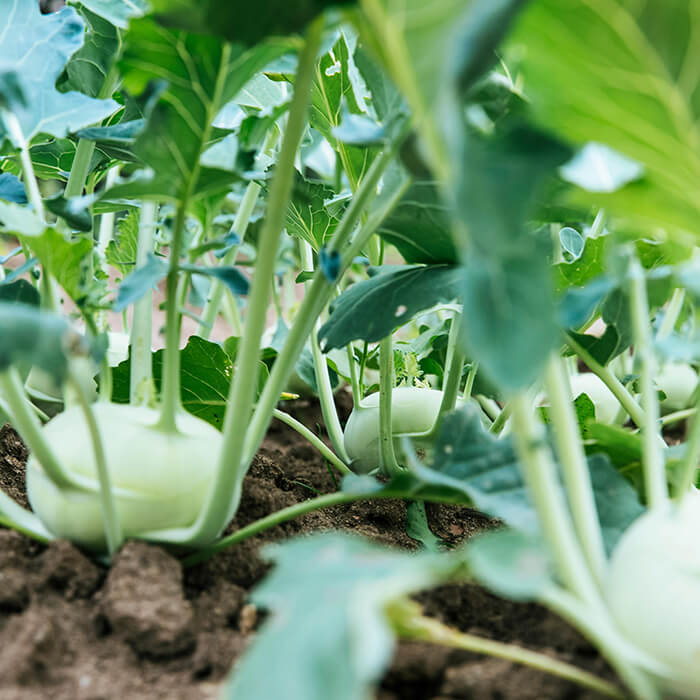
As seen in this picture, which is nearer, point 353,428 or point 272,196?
point 272,196

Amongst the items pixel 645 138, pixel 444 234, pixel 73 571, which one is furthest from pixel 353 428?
pixel 645 138

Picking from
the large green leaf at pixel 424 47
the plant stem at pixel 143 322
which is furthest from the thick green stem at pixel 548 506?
the plant stem at pixel 143 322

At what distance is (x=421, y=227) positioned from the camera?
0.61 metres

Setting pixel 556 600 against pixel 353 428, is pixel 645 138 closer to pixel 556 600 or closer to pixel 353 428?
pixel 556 600

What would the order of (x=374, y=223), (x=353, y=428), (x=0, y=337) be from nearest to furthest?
(x=0, y=337) < (x=374, y=223) < (x=353, y=428)

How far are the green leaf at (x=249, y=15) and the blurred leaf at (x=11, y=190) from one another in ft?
1.25

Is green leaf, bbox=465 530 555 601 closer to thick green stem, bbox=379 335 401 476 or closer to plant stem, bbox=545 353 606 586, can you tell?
plant stem, bbox=545 353 606 586

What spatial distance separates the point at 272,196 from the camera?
17.6 inches

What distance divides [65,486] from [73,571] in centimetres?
6

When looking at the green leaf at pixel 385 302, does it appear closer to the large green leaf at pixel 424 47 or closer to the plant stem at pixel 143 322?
the plant stem at pixel 143 322

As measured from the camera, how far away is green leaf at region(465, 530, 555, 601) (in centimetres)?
29

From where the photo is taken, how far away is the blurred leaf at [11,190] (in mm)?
703

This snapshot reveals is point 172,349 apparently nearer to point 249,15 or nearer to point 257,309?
point 257,309

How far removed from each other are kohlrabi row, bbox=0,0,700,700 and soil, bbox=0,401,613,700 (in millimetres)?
22
